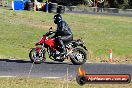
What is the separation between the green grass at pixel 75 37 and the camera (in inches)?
920

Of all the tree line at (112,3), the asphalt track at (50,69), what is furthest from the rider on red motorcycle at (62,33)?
the tree line at (112,3)

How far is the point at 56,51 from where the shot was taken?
18.0 m

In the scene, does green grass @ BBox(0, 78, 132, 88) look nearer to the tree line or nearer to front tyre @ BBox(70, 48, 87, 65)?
front tyre @ BBox(70, 48, 87, 65)

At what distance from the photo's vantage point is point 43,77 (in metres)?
14.1

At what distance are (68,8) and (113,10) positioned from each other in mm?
7736

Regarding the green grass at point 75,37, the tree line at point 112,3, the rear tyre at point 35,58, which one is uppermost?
the tree line at point 112,3

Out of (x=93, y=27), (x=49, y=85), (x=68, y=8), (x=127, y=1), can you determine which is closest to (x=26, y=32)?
(x=93, y=27)

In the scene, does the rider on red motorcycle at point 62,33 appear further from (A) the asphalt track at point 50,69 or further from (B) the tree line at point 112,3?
(B) the tree line at point 112,3

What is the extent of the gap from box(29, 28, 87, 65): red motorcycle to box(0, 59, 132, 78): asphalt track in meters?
0.28

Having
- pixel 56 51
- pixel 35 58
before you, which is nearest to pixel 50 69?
pixel 35 58

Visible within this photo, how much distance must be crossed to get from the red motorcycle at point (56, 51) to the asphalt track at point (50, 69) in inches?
10.9

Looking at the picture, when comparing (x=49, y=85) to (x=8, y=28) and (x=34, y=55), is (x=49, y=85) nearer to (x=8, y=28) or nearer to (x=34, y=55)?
(x=34, y=55)

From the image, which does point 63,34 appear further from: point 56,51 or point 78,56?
point 78,56

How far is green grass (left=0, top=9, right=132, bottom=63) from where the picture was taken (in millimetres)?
23362
